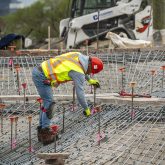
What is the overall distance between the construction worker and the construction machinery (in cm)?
1064

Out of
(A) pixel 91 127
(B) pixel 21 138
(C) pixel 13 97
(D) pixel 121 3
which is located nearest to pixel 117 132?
(A) pixel 91 127

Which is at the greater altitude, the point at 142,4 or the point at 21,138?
the point at 142,4

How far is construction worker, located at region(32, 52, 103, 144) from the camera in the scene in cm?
593

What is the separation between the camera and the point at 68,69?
5.96m

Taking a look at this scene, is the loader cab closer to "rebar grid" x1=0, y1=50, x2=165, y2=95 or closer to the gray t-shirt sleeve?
"rebar grid" x1=0, y1=50, x2=165, y2=95

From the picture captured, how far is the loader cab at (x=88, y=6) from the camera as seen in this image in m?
17.0

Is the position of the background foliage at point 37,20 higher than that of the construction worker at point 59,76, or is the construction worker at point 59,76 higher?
the background foliage at point 37,20

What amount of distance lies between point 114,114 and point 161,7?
15071 mm

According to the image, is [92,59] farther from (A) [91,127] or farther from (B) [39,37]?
(B) [39,37]

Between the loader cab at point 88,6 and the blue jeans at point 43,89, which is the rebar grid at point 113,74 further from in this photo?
the loader cab at point 88,6

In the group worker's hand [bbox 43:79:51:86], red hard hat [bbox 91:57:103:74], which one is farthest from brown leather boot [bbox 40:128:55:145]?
red hard hat [bbox 91:57:103:74]

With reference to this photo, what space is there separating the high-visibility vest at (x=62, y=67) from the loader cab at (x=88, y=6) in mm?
11051

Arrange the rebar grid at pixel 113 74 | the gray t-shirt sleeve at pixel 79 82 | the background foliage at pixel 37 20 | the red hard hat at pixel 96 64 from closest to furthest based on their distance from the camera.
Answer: the gray t-shirt sleeve at pixel 79 82, the red hard hat at pixel 96 64, the rebar grid at pixel 113 74, the background foliage at pixel 37 20

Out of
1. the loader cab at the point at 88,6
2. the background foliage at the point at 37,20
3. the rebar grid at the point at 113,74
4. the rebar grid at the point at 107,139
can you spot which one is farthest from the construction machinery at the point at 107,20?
the background foliage at the point at 37,20
